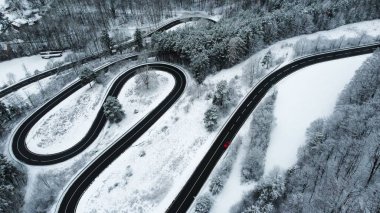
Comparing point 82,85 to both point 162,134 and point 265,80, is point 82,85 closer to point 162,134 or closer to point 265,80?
point 162,134

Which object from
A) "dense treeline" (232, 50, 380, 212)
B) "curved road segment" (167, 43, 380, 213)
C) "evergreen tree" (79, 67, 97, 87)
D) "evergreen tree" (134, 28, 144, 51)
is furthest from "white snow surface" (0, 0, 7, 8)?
"dense treeline" (232, 50, 380, 212)

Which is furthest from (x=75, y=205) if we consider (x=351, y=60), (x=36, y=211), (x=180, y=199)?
(x=351, y=60)

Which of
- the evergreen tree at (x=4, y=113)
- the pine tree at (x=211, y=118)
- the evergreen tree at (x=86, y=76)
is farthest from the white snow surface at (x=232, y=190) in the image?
the evergreen tree at (x=4, y=113)

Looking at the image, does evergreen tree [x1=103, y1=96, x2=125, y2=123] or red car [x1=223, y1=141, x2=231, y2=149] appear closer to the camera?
red car [x1=223, y1=141, x2=231, y2=149]

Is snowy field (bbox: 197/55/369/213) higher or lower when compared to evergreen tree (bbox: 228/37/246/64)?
lower

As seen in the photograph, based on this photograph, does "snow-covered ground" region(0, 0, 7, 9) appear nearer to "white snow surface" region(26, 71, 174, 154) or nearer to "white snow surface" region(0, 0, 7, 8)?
"white snow surface" region(0, 0, 7, 8)

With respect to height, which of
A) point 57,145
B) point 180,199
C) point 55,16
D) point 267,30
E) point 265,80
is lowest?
point 180,199

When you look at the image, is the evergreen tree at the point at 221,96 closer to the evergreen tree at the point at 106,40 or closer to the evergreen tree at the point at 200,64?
the evergreen tree at the point at 200,64
